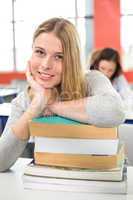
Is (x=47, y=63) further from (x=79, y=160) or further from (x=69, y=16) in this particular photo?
(x=69, y=16)

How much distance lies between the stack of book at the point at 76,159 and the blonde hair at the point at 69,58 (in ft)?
0.58

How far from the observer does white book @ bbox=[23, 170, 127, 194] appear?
1226mm

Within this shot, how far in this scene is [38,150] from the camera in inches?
51.1

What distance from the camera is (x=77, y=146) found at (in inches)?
49.7

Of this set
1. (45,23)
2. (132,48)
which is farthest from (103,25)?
(45,23)

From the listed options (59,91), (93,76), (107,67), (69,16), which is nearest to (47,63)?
(59,91)

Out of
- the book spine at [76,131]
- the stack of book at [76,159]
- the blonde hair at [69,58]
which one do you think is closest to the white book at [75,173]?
the stack of book at [76,159]

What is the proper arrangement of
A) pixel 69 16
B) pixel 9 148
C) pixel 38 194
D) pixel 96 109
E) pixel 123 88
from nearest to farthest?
pixel 38 194
pixel 96 109
pixel 9 148
pixel 123 88
pixel 69 16

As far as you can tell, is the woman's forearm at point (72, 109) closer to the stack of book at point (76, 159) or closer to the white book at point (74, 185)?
the stack of book at point (76, 159)

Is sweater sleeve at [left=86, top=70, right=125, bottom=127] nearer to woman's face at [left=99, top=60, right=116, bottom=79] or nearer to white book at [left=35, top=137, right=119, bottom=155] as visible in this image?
white book at [left=35, top=137, right=119, bottom=155]

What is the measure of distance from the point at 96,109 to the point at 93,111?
0.01m

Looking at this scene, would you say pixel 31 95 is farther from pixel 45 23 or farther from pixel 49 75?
pixel 45 23

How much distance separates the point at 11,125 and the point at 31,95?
0.45 ft

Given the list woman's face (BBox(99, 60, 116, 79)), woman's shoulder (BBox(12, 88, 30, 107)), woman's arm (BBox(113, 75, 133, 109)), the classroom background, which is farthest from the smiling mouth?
the classroom background
